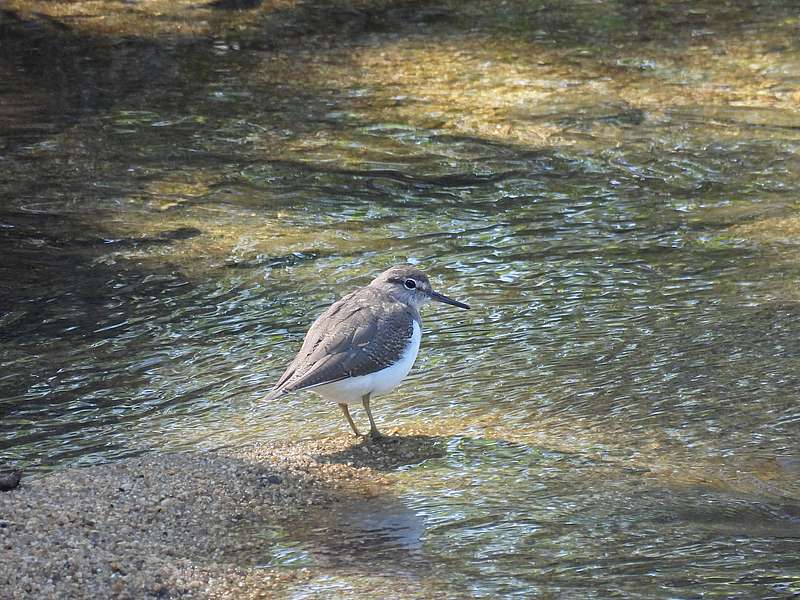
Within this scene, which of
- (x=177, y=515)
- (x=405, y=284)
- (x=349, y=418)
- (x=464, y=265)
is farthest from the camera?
(x=464, y=265)

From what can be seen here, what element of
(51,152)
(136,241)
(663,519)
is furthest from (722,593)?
(51,152)

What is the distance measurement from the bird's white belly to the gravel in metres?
0.29

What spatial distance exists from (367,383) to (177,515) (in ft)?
4.02

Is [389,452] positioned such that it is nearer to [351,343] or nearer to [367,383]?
[367,383]

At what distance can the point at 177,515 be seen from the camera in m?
5.62

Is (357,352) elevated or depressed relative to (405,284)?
depressed

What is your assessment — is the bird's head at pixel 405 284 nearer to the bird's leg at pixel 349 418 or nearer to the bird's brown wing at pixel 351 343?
the bird's brown wing at pixel 351 343

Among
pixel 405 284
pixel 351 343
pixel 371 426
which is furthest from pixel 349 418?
pixel 405 284

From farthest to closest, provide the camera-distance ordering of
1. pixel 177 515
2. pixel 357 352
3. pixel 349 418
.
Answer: pixel 349 418
pixel 357 352
pixel 177 515

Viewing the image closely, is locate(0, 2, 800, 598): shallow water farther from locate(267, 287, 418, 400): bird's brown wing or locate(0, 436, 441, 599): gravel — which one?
locate(267, 287, 418, 400): bird's brown wing

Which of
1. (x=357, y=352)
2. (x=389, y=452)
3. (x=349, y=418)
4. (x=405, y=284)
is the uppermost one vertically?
(x=405, y=284)

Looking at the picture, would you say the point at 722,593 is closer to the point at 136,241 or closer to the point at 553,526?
the point at 553,526

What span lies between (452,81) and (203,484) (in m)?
8.15

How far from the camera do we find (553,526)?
5.48 m
